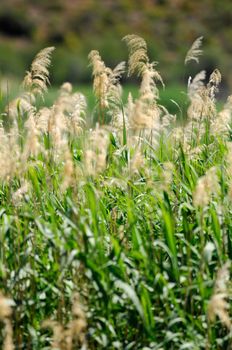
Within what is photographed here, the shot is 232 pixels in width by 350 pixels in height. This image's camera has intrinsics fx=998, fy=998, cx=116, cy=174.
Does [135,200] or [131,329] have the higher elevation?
[135,200]

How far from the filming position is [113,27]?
70188 millimetres

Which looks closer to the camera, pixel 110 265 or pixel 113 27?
pixel 110 265

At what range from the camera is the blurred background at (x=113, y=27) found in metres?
63.4

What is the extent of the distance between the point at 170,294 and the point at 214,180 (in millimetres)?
620

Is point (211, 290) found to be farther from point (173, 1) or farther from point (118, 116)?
point (173, 1)

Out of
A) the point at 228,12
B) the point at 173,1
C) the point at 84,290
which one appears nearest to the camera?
the point at 84,290

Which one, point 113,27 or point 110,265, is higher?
point 113,27

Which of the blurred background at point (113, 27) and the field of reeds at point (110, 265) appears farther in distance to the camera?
the blurred background at point (113, 27)

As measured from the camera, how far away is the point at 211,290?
4984 millimetres

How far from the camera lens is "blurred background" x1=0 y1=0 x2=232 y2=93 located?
63375 mm

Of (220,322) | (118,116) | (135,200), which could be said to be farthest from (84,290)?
(118,116)

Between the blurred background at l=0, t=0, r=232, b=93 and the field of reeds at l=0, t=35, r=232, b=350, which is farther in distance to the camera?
the blurred background at l=0, t=0, r=232, b=93

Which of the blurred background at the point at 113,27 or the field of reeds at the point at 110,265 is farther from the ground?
the blurred background at the point at 113,27

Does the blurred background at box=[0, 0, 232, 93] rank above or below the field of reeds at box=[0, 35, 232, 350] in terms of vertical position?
above
